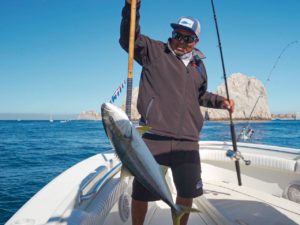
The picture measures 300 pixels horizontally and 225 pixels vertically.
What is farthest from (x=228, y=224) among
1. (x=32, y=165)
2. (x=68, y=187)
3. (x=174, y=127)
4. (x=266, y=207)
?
(x=32, y=165)

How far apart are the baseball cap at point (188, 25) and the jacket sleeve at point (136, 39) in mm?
305

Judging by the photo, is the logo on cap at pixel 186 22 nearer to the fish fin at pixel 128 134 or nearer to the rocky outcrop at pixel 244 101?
the fish fin at pixel 128 134

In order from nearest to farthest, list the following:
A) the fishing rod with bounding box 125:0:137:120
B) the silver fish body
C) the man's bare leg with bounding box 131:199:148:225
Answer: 1. the silver fish body
2. the fishing rod with bounding box 125:0:137:120
3. the man's bare leg with bounding box 131:199:148:225

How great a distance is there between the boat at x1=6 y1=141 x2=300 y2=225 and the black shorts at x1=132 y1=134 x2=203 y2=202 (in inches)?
14.6

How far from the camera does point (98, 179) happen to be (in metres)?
3.01

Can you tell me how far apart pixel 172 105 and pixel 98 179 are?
43.8 inches

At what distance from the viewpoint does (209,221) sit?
380 centimetres

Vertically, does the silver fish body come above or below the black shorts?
above

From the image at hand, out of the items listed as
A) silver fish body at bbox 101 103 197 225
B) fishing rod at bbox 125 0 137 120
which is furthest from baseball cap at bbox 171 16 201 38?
silver fish body at bbox 101 103 197 225

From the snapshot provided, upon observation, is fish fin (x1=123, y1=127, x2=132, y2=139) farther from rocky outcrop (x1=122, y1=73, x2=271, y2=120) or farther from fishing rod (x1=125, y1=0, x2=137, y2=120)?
rocky outcrop (x1=122, y1=73, x2=271, y2=120)

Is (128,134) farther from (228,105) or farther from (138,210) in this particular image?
(228,105)

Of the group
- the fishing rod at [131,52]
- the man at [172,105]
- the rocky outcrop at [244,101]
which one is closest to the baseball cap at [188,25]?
the man at [172,105]

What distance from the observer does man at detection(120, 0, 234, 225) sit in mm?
2646

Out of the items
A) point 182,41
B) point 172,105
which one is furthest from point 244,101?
point 172,105
